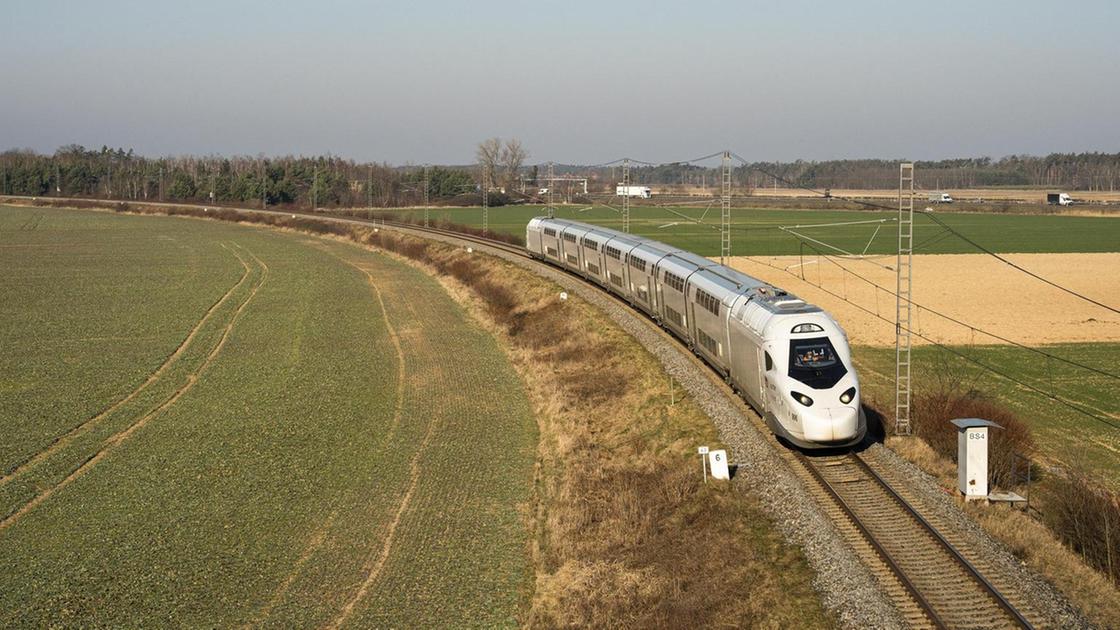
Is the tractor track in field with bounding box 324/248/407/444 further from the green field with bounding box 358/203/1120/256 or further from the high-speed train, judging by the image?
the green field with bounding box 358/203/1120/256

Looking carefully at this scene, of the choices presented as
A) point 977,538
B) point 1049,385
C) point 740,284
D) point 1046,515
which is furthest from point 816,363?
point 1049,385

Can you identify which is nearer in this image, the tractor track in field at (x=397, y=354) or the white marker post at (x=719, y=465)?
the white marker post at (x=719, y=465)

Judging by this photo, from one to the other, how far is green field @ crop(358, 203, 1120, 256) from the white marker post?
60960mm

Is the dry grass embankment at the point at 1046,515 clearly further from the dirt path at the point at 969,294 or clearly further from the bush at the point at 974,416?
the dirt path at the point at 969,294

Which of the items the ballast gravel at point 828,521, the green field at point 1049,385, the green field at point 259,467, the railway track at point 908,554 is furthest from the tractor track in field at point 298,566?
the green field at point 1049,385

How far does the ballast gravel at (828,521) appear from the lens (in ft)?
55.0

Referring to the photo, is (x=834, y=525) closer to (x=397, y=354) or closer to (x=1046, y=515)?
(x=1046, y=515)

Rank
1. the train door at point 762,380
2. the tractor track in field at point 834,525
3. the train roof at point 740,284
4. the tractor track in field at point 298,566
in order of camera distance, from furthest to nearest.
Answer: the train roof at point 740,284 < the train door at point 762,380 < the tractor track in field at point 298,566 < the tractor track in field at point 834,525

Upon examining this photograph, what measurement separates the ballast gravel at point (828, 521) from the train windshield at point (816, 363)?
227cm

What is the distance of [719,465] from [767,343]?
11.3 ft

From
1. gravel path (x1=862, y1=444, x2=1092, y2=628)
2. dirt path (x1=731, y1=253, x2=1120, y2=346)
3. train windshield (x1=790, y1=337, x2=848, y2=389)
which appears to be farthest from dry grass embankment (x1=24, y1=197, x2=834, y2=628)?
dirt path (x1=731, y1=253, x2=1120, y2=346)

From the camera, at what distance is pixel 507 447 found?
32.5m

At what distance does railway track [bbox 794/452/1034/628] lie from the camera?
16.5 m

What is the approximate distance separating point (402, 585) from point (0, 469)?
1559 cm
